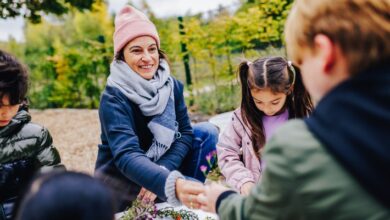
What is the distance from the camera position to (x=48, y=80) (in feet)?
33.7

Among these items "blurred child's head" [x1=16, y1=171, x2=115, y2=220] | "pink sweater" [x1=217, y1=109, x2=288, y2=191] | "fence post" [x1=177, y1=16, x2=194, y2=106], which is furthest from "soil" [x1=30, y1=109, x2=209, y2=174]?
"blurred child's head" [x1=16, y1=171, x2=115, y2=220]

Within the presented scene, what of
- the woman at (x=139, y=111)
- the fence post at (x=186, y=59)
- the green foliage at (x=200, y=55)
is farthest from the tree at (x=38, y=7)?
the woman at (x=139, y=111)

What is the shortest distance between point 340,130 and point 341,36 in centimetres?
23

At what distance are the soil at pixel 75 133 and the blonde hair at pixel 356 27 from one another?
3785 mm

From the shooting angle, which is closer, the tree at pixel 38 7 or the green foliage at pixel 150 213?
the green foliage at pixel 150 213

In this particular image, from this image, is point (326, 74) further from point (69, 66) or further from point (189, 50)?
point (69, 66)

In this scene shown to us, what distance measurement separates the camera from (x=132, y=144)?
2.36 meters

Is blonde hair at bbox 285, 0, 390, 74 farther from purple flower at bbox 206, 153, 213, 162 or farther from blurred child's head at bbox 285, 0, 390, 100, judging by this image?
purple flower at bbox 206, 153, 213, 162

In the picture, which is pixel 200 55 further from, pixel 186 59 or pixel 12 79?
pixel 12 79

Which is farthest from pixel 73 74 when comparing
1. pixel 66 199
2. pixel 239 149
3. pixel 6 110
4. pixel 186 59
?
pixel 66 199

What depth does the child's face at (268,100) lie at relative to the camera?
239cm

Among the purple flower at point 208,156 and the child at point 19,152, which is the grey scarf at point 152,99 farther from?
the child at point 19,152

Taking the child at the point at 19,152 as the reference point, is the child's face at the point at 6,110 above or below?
above

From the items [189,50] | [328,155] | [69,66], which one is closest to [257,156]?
[328,155]
